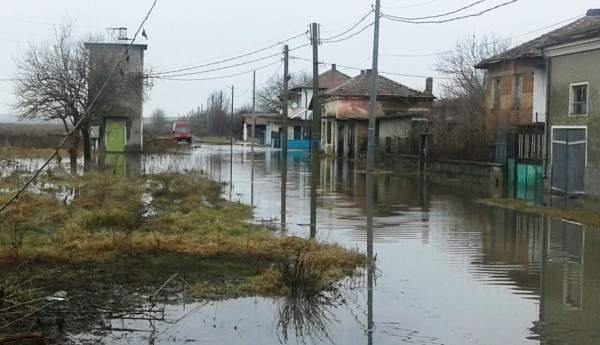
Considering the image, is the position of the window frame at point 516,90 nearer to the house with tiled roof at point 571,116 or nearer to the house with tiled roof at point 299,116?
the house with tiled roof at point 571,116

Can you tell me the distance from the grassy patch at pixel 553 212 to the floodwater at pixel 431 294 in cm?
64

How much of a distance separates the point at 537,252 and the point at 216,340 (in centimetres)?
778

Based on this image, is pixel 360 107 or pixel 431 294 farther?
pixel 360 107

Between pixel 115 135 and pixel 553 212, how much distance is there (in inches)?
1594

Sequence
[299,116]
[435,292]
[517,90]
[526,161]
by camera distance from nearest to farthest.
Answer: [435,292]
[526,161]
[517,90]
[299,116]

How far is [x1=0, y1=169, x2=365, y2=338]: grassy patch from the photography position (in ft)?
29.8

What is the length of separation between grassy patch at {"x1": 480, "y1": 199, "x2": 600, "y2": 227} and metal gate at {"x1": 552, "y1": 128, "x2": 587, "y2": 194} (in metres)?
1.86

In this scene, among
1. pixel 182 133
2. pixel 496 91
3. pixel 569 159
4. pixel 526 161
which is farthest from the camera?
pixel 182 133

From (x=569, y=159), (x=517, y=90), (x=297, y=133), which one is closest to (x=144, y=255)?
(x=569, y=159)

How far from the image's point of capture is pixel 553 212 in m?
19.3

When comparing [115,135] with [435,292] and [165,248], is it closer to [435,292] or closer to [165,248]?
[165,248]

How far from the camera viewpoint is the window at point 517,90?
120ft

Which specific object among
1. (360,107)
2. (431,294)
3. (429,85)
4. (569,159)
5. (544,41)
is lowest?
(431,294)

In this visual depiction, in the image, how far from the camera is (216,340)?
7.32 m
